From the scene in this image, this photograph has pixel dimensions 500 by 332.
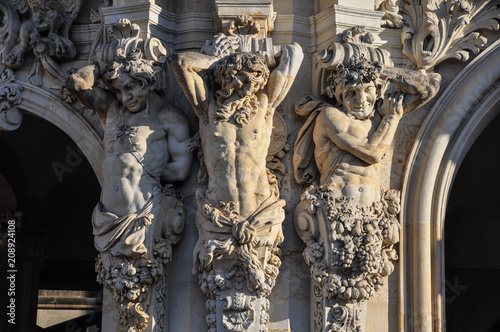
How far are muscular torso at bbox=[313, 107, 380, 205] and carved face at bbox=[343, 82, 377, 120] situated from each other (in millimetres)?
63

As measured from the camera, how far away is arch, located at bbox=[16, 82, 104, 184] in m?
10.0

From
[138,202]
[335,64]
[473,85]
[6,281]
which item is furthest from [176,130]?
[6,281]

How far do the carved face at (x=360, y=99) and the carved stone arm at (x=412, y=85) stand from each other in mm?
204

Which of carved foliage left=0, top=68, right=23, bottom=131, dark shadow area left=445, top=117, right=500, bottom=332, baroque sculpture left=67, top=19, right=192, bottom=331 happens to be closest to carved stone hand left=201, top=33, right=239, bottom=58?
baroque sculpture left=67, top=19, right=192, bottom=331

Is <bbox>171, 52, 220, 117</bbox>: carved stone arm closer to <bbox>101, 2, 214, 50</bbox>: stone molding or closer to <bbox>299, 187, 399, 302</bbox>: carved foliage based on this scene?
<bbox>101, 2, 214, 50</bbox>: stone molding

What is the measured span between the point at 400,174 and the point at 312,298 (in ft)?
4.35

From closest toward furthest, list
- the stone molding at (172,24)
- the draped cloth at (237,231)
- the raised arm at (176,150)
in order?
the draped cloth at (237,231)
the raised arm at (176,150)
the stone molding at (172,24)

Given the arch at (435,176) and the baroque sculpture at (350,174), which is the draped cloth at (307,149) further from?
the arch at (435,176)

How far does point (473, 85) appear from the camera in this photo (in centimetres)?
984

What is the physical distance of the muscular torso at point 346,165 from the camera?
9172mm

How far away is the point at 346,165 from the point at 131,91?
180 cm

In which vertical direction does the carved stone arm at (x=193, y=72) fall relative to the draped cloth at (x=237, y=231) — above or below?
above

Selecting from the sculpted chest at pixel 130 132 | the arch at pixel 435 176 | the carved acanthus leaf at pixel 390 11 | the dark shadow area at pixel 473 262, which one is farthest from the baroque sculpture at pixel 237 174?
the dark shadow area at pixel 473 262

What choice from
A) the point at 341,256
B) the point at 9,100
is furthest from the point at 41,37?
the point at 341,256
